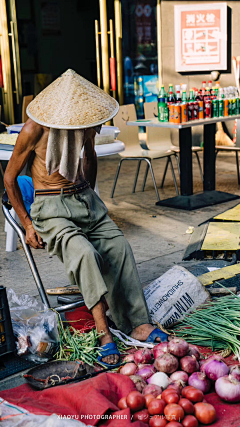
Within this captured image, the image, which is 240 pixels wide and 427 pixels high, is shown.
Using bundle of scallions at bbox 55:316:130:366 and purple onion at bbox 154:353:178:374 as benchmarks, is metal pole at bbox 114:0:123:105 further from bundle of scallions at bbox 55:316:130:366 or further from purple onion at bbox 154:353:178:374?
purple onion at bbox 154:353:178:374

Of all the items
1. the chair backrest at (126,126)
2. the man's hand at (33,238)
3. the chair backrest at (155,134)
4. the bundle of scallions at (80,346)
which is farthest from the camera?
the chair backrest at (155,134)

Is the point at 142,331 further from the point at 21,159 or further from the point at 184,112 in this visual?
the point at 184,112

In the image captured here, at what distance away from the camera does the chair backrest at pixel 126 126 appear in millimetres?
6527

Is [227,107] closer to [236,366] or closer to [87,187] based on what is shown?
[87,187]

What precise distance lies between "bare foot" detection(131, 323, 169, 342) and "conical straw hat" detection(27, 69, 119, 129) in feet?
3.89

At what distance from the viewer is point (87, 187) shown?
3305 mm

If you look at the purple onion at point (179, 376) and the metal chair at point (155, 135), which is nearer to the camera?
the purple onion at point (179, 376)

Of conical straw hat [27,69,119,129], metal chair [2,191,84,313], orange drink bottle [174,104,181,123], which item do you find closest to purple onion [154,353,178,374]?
metal chair [2,191,84,313]

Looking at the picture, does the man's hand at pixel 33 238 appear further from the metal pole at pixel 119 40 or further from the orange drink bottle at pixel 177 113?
the metal pole at pixel 119 40

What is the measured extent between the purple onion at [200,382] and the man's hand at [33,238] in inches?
46.7

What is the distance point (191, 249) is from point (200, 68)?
6.12 meters

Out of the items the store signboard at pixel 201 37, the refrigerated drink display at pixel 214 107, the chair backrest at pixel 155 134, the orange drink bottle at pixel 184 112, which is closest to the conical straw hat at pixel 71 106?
the orange drink bottle at pixel 184 112

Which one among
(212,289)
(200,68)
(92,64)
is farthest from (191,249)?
(92,64)

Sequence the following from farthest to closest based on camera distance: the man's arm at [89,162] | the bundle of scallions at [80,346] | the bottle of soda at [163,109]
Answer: the bottle of soda at [163,109] → the man's arm at [89,162] → the bundle of scallions at [80,346]
